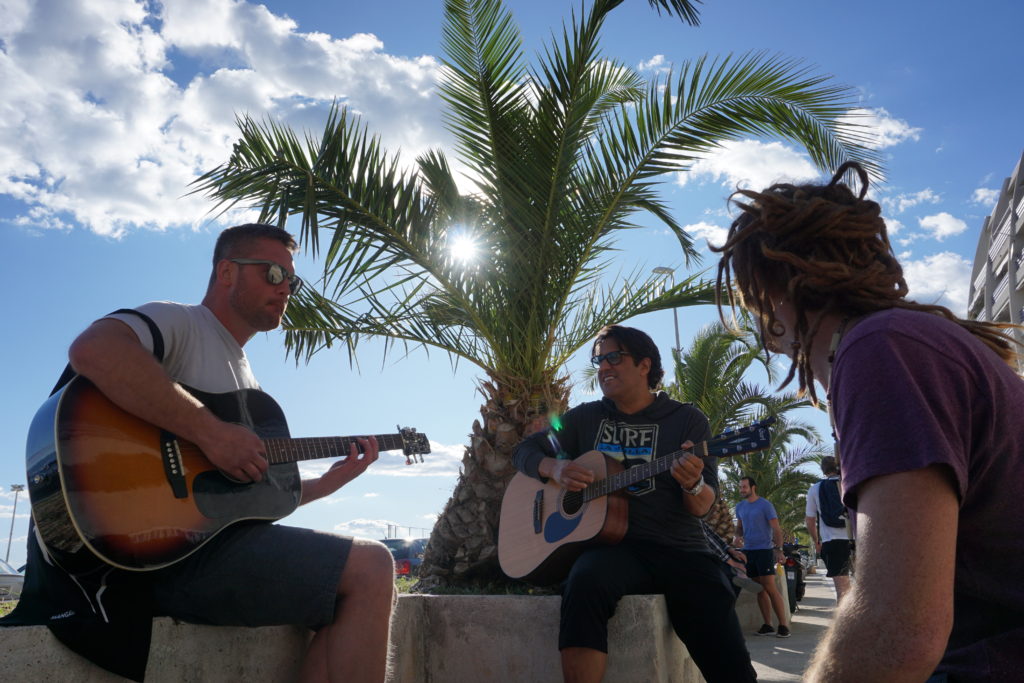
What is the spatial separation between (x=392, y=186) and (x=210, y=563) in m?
3.70

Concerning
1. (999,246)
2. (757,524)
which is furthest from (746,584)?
(999,246)

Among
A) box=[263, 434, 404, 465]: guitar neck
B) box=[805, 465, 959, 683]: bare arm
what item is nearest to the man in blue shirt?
box=[263, 434, 404, 465]: guitar neck

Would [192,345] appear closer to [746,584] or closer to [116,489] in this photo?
[116,489]

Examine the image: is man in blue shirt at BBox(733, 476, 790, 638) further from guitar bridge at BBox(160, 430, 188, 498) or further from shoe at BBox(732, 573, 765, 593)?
guitar bridge at BBox(160, 430, 188, 498)

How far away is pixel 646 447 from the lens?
3.86 meters

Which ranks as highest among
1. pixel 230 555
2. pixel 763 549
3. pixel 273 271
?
pixel 273 271

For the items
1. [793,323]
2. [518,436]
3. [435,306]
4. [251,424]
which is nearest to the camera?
[793,323]

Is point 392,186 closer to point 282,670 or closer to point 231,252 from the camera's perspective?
point 231,252

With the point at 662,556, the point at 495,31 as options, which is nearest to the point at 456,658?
the point at 662,556

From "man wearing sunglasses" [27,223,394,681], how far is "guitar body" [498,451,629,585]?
1431 mm

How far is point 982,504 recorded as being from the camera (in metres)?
1.11

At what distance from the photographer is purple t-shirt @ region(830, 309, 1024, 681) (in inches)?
40.3

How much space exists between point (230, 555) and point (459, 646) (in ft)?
Answer: 6.50

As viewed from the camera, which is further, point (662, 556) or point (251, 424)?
point (662, 556)
